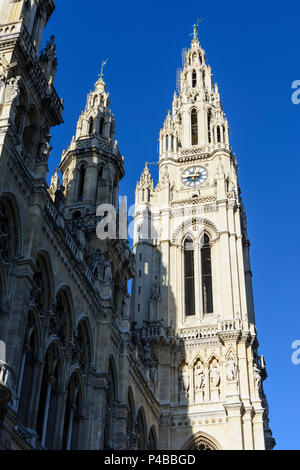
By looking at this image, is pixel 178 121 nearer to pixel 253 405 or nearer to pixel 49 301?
pixel 253 405

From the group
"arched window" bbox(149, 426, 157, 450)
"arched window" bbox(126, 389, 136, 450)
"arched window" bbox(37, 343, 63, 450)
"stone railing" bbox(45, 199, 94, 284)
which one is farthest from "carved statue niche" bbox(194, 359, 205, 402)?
"arched window" bbox(37, 343, 63, 450)

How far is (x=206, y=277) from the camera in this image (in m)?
52.8

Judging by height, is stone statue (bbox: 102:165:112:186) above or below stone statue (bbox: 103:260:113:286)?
above

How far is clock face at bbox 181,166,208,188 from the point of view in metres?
57.9

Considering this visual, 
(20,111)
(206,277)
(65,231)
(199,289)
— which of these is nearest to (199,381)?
(199,289)

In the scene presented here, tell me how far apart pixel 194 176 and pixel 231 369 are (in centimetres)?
1893

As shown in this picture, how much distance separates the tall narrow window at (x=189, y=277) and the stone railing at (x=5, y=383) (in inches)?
1216

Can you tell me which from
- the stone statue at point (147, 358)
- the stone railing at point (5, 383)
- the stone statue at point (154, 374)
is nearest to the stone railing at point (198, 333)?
the stone statue at point (154, 374)

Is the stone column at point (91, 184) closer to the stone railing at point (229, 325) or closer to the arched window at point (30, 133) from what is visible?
the arched window at point (30, 133)

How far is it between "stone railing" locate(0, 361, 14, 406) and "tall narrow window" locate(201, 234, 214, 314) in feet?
101

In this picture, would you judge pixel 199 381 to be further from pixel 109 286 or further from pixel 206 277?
pixel 109 286

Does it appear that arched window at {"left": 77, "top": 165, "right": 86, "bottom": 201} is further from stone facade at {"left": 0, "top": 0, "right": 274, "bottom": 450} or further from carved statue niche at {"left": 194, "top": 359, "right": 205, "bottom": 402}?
carved statue niche at {"left": 194, "top": 359, "right": 205, "bottom": 402}

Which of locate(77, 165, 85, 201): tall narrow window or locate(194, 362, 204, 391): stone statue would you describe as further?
locate(194, 362, 204, 391): stone statue
